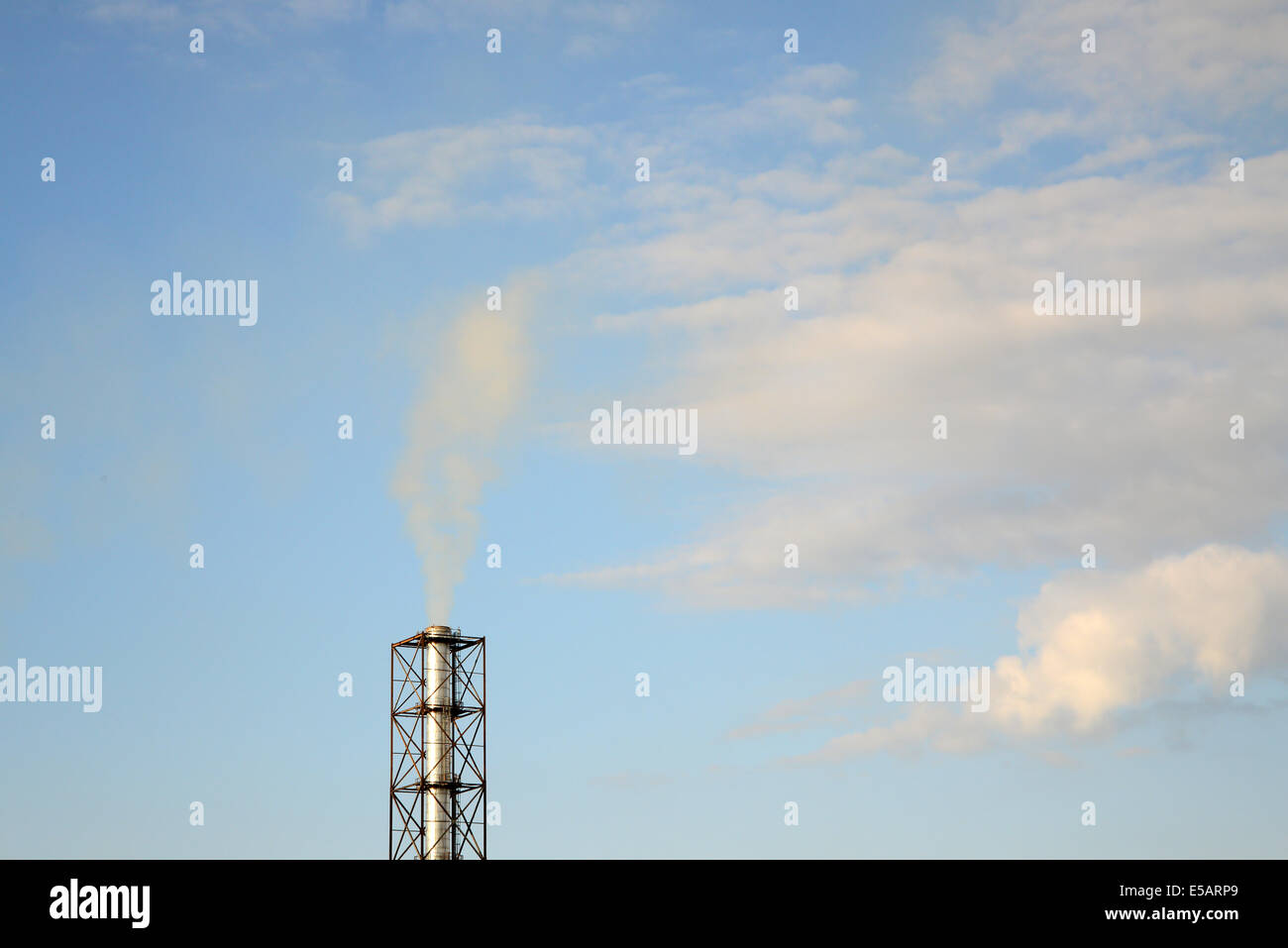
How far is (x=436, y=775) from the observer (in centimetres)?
7338
